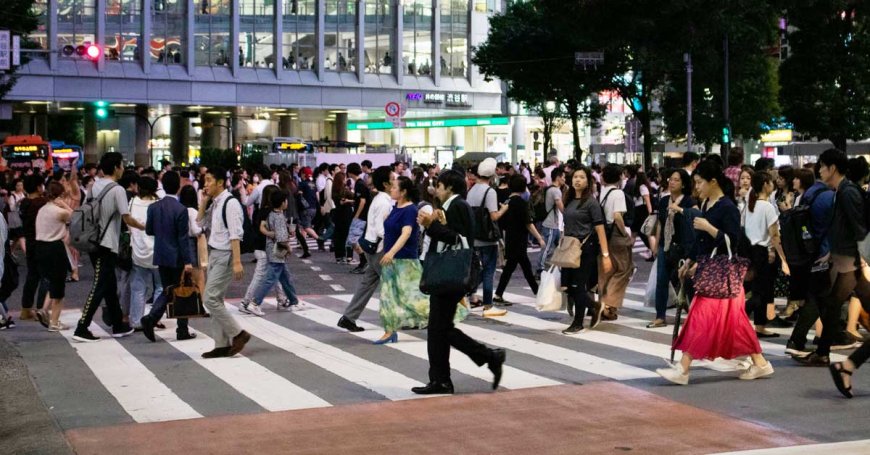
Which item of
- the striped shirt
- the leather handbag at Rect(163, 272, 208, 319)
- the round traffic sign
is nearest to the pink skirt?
the striped shirt

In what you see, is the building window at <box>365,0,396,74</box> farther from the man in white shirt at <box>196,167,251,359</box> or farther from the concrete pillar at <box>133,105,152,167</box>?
the man in white shirt at <box>196,167,251,359</box>

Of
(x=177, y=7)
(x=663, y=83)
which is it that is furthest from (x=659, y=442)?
(x=177, y=7)

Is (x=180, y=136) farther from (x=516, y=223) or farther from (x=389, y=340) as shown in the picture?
(x=389, y=340)

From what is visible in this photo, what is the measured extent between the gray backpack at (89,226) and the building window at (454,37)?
2724 inches

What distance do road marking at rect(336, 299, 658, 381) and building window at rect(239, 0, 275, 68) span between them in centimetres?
6266

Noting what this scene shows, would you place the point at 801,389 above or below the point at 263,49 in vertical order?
below

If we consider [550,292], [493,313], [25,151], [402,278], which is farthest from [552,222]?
[25,151]

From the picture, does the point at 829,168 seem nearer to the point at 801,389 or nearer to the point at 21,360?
the point at 801,389

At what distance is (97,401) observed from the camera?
949 centimetres

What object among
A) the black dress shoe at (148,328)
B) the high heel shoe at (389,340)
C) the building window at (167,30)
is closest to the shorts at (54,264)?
the black dress shoe at (148,328)

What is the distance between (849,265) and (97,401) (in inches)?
237

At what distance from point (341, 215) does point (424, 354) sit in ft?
40.8

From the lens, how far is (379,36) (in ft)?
258

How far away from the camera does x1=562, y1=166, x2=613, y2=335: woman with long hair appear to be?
509 inches
